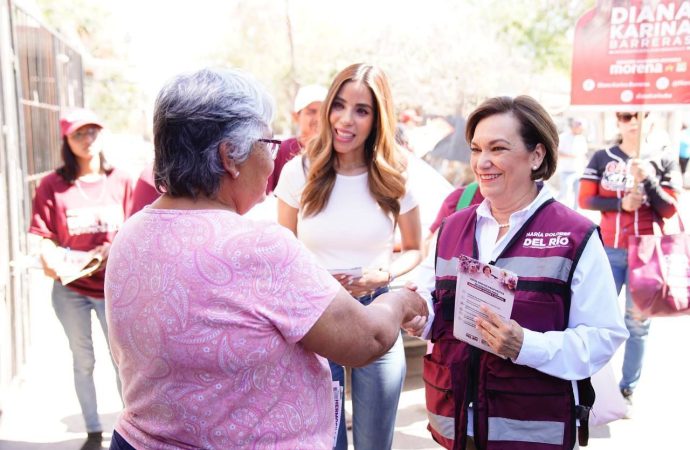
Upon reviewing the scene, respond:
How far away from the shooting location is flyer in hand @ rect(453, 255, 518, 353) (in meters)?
2.04

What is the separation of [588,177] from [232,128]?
4200 millimetres

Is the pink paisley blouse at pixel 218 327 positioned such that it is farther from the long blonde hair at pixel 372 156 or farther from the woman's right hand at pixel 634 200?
the woman's right hand at pixel 634 200

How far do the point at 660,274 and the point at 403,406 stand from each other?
2031 millimetres

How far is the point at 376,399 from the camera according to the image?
3.04 metres

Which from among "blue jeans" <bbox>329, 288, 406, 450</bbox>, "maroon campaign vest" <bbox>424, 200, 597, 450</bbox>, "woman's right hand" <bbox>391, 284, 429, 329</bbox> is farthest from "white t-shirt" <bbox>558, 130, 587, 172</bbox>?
"woman's right hand" <bbox>391, 284, 429, 329</bbox>

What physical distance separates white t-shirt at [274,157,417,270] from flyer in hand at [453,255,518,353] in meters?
0.96

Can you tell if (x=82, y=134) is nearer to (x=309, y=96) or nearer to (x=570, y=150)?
(x=309, y=96)

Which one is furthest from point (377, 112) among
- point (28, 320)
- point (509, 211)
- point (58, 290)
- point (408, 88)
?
point (408, 88)

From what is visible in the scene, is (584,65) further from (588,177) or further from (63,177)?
(63,177)

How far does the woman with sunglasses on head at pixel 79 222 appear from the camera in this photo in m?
4.25

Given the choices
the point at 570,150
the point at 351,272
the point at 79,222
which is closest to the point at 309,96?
the point at 79,222

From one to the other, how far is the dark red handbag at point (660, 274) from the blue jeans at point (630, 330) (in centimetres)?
42

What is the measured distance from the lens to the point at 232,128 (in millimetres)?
1580

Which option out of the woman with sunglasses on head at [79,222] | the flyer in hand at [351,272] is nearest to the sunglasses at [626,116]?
the flyer in hand at [351,272]
